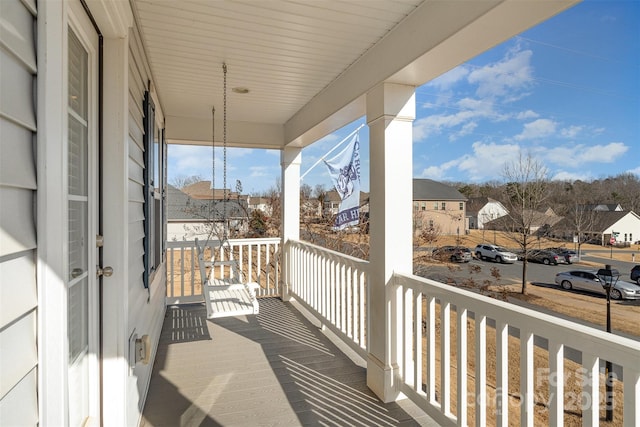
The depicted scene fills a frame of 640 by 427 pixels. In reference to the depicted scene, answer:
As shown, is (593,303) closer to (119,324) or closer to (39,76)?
(119,324)

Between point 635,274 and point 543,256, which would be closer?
point 635,274

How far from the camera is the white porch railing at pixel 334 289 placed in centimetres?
322

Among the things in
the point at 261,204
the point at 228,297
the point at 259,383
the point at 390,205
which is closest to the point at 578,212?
the point at 390,205

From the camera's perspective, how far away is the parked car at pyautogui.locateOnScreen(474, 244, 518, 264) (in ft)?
19.1

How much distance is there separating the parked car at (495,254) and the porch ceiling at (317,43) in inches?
154

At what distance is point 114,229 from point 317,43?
1.85 metres

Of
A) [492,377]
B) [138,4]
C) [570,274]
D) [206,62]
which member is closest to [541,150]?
[570,274]

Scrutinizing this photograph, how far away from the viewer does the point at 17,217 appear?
765mm

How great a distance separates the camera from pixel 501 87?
7.71m

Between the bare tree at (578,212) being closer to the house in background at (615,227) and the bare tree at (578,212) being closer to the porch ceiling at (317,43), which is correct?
the house in background at (615,227)

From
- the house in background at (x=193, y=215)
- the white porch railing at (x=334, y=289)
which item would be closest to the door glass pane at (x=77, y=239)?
the white porch railing at (x=334, y=289)

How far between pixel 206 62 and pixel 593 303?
4.23 m

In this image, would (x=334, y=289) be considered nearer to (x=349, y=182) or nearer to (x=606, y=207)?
(x=349, y=182)

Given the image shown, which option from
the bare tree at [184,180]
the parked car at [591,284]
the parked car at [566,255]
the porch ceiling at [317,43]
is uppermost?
the porch ceiling at [317,43]
